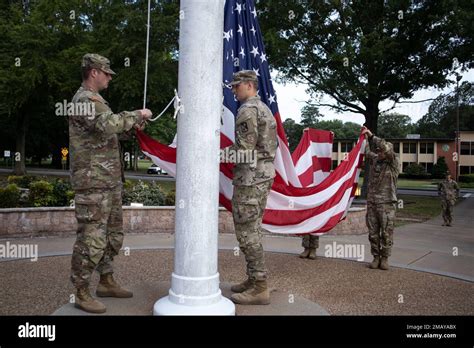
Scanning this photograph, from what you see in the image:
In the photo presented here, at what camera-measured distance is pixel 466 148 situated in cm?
6469

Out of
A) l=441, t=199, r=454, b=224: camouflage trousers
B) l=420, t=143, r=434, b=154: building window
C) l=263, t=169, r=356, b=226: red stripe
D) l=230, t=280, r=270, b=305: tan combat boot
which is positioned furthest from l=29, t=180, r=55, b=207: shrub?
l=420, t=143, r=434, b=154: building window

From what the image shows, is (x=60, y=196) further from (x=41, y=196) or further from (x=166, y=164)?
(x=166, y=164)

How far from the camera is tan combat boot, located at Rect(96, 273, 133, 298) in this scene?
4848mm

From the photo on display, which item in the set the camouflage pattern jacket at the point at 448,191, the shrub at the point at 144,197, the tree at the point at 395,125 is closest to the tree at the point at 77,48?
the shrub at the point at 144,197

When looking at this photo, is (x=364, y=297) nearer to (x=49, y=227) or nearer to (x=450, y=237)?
(x=49, y=227)

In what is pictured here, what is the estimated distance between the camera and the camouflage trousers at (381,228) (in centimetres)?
704

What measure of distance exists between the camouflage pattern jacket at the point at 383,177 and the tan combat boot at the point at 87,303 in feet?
15.0

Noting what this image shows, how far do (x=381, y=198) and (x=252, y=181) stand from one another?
10.3 feet

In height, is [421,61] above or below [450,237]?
above

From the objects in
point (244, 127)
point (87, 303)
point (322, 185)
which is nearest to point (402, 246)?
point (322, 185)

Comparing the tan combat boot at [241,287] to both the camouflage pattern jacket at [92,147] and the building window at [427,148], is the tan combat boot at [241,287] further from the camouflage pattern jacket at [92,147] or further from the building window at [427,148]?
the building window at [427,148]

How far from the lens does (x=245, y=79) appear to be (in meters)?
4.96
